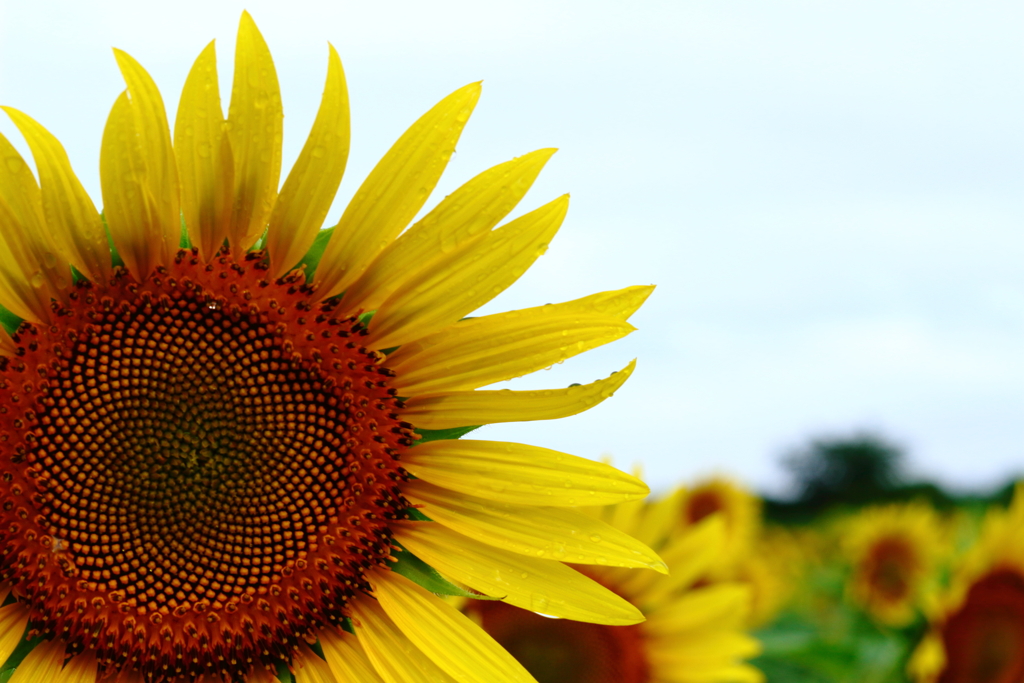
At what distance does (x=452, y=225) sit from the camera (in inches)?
84.1

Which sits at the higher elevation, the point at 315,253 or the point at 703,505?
the point at 315,253

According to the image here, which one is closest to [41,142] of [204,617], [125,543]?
[125,543]

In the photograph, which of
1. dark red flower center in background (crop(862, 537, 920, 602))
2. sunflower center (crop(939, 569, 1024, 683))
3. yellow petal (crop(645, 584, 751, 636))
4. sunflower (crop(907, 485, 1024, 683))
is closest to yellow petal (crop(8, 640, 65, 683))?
yellow petal (crop(645, 584, 751, 636))

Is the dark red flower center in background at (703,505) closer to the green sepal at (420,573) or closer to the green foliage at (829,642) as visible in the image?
the green foliage at (829,642)

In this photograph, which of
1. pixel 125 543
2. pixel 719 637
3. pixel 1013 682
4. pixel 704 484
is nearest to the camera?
pixel 125 543

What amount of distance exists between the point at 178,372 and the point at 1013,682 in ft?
19.1

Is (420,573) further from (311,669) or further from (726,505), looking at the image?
(726,505)

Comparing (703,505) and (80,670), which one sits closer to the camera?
(80,670)

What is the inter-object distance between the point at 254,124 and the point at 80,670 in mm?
1298

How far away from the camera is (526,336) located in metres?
2.17

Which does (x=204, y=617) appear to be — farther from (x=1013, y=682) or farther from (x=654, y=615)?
(x=1013, y=682)

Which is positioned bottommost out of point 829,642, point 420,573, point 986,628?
point 829,642

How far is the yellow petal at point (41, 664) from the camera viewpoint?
218 cm

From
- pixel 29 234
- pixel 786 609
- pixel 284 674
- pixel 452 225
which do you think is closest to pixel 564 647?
pixel 284 674
